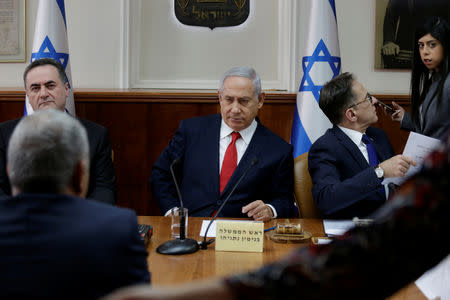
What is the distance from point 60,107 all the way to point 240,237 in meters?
1.56

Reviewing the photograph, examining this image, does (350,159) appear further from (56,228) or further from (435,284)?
(56,228)

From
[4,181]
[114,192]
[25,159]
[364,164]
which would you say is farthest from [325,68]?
[25,159]

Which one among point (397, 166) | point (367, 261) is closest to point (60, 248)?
point (367, 261)

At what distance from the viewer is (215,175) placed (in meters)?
2.80

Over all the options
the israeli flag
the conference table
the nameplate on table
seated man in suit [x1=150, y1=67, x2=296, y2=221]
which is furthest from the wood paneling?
the nameplate on table

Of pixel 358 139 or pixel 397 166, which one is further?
pixel 358 139

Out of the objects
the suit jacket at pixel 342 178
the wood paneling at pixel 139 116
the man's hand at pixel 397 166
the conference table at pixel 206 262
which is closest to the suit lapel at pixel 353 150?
the suit jacket at pixel 342 178

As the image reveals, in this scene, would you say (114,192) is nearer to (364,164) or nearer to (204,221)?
(204,221)

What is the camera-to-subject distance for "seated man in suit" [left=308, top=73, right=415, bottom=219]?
2.41m

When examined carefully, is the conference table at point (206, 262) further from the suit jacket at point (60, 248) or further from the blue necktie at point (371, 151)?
the blue necktie at point (371, 151)

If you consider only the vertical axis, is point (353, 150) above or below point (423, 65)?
below

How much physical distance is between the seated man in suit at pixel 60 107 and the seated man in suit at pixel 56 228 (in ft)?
5.40

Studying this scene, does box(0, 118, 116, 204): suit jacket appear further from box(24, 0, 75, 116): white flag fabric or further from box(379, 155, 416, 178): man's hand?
box(379, 155, 416, 178): man's hand

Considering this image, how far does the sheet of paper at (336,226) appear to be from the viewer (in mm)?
2127
